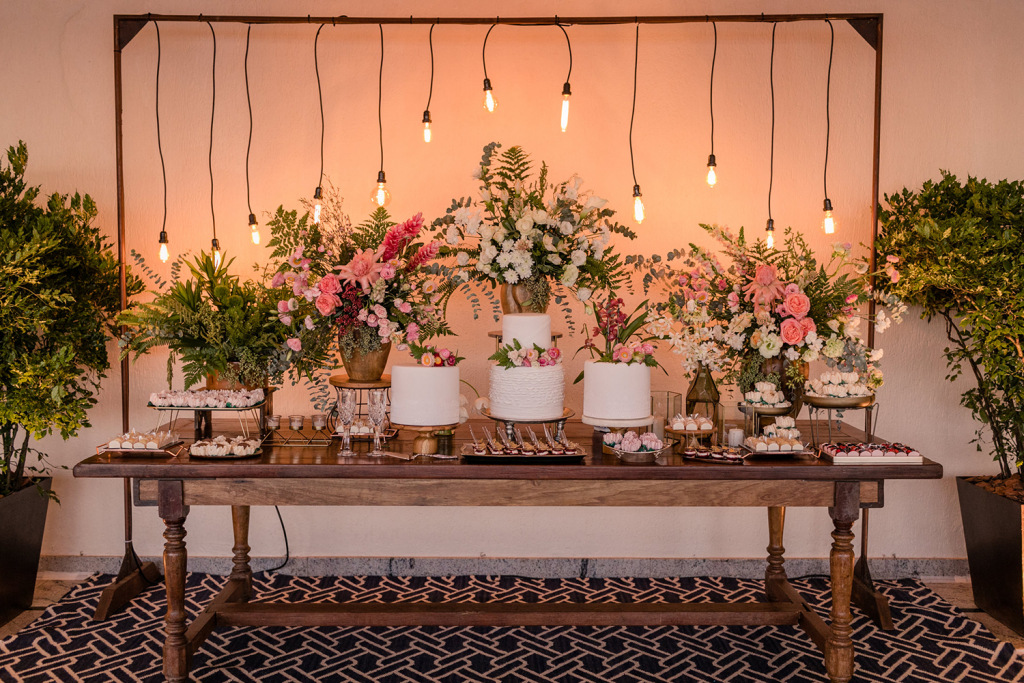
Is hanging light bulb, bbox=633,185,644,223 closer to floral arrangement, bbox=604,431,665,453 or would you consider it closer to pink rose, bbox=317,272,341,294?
floral arrangement, bbox=604,431,665,453

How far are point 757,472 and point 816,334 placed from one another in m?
0.65

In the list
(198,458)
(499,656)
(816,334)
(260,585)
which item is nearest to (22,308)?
(198,458)

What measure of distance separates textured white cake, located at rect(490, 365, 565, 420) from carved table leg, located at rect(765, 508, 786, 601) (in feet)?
4.19

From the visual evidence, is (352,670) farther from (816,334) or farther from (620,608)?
(816,334)

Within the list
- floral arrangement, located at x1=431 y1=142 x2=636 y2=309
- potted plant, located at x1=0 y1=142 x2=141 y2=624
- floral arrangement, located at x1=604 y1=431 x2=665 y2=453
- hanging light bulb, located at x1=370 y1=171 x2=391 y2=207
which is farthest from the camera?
hanging light bulb, located at x1=370 y1=171 x2=391 y2=207

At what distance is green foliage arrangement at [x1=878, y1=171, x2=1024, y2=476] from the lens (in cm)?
296

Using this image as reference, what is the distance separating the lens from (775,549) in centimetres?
335

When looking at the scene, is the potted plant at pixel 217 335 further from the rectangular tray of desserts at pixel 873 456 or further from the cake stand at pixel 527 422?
the rectangular tray of desserts at pixel 873 456

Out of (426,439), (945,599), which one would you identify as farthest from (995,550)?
(426,439)

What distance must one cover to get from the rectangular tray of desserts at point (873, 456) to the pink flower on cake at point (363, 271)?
6.03ft

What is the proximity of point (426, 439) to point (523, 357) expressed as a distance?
48 cm

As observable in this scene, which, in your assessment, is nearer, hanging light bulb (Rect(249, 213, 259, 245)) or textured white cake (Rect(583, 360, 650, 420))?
textured white cake (Rect(583, 360, 650, 420))

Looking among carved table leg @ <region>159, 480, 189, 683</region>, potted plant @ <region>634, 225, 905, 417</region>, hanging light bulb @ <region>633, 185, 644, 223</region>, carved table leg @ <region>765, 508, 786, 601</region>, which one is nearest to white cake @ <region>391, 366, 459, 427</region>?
carved table leg @ <region>159, 480, 189, 683</region>

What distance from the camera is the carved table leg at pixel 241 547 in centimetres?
328
